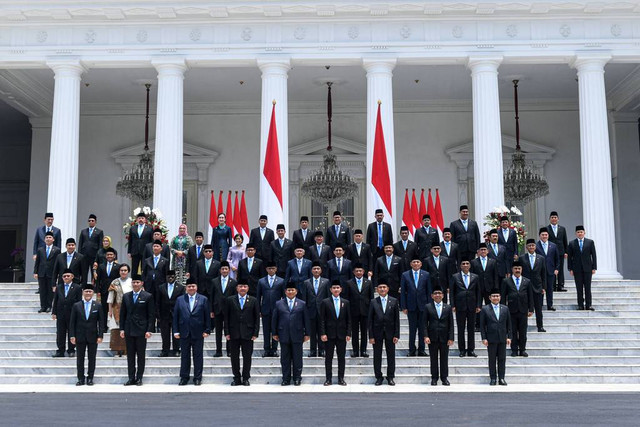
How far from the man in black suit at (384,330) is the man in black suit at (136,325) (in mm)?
3656

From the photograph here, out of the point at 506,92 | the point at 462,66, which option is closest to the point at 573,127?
the point at 506,92

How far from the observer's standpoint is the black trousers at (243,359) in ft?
39.6

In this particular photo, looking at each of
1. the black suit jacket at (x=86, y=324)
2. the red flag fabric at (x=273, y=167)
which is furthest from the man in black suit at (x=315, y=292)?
the red flag fabric at (x=273, y=167)

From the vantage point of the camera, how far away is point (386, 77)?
19469mm

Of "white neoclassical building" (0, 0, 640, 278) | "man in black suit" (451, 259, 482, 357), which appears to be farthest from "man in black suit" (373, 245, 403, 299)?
"white neoclassical building" (0, 0, 640, 278)

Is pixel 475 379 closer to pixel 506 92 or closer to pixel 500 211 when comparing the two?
pixel 500 211

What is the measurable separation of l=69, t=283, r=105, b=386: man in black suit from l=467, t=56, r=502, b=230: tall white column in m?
10.3

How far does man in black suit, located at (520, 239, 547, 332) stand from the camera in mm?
14164

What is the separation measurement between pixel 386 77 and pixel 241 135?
7.73 metres

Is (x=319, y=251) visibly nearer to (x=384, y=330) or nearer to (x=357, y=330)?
(x=357, y=330)

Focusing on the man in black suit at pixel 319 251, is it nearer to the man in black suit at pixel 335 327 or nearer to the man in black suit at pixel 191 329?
the man in black suit at pixel 335 327

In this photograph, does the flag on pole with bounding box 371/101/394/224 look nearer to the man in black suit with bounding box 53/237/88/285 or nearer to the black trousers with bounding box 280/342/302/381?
the black trousers with bounding box 280/342/302/381

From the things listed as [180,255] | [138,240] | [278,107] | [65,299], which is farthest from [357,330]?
[278,107]

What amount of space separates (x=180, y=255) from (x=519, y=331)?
6.69 metres
